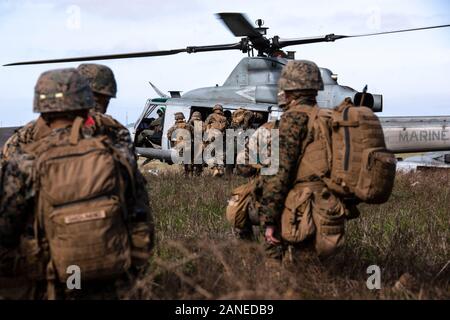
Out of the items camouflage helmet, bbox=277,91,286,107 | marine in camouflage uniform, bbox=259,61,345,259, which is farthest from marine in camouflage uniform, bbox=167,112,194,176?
marine in camouflage uniform, bbox=259,61,345,259

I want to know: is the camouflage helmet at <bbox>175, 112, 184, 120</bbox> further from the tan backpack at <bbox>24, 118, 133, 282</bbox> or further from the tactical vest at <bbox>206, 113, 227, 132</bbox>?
the tan backpack at <bbox>24, 118, 133, 282</bbox>

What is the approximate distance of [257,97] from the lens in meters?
13.9

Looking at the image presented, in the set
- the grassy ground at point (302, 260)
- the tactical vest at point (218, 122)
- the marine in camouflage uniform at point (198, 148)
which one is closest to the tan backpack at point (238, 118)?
the tactical vest at point (218, 122)

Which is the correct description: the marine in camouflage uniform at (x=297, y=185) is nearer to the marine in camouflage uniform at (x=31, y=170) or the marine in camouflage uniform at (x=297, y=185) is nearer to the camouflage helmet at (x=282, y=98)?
the camouflage helmet at (x=282, y=98)

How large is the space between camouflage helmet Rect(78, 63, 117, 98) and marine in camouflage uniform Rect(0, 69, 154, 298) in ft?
3.05

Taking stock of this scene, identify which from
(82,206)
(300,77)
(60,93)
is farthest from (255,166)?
(82,206)

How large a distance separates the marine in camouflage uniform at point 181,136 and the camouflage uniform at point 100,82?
29.8 feet

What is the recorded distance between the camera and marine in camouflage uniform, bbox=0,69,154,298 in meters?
3.54

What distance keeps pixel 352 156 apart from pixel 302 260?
0.88 metres

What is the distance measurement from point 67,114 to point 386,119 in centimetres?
1047

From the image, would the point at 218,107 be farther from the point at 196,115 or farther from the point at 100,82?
the point at 100,82

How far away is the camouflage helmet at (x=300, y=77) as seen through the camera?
4961 mm
